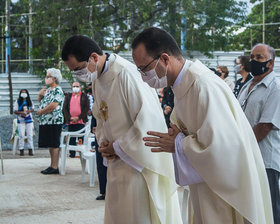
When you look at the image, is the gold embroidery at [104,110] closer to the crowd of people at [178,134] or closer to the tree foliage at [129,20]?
the crowd of people at [178,134]

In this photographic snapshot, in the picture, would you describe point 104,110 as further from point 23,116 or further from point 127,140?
point 23,116

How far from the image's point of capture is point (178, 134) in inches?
118

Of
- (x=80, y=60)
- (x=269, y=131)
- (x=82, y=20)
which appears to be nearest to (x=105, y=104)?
(x=80, y=60)

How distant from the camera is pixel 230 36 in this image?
64.3 feet

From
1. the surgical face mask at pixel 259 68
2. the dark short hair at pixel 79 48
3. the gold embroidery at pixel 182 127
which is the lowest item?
the gold embroidery at pixel 182 127

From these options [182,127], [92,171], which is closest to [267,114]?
[182,127]

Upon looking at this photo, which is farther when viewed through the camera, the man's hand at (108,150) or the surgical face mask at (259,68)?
the surgical face mask at (259,68)

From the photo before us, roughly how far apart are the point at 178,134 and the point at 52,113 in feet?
23.7

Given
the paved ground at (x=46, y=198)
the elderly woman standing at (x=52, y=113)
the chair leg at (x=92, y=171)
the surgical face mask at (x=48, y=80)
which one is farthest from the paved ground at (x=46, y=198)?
the surgical face mask at (x=48, y=80)

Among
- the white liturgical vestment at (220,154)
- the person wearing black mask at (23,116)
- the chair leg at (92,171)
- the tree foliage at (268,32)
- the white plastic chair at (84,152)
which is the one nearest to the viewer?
the white liturgical vestment at (220,154)

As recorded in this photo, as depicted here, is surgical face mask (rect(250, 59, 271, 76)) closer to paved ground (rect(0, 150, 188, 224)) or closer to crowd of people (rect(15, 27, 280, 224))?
crowd of people (rect(15, 27, 280, 224))

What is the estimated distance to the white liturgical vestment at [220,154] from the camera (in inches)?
110

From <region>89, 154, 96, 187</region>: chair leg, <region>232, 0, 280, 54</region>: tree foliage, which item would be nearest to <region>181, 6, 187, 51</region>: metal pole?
<region>232, 0, 280, 54</region>: tree foliage

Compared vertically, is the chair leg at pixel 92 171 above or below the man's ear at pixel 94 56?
below
